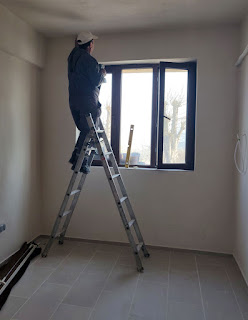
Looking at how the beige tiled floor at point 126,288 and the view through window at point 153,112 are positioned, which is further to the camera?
the view through window at point 153,112

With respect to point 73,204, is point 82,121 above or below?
above

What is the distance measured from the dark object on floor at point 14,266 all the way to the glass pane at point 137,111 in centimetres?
152

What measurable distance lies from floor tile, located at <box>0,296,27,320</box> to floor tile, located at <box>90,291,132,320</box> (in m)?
0.60

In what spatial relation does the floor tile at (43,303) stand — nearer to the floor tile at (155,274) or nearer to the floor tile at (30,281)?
the floor tile at (30,281)

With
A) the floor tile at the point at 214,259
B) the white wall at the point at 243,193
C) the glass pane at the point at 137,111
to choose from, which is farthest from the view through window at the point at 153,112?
the floor tile at the point at 214,259

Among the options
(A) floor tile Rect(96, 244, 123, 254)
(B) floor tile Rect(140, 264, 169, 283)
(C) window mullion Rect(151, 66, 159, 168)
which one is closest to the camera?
(B) floor tile Rect(140, 264, 169, 283)

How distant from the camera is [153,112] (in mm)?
3498

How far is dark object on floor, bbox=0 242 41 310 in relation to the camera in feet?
7.61

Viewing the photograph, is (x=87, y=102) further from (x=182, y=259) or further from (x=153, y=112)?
(x=182, y=259)

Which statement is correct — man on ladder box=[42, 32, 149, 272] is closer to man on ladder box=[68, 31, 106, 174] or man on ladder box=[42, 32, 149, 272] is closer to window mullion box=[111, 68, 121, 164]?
A: man on ladder box=[68, 31, 106, 174]

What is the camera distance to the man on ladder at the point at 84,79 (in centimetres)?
278

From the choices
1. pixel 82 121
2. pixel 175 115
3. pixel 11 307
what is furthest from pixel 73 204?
pixel 175 115

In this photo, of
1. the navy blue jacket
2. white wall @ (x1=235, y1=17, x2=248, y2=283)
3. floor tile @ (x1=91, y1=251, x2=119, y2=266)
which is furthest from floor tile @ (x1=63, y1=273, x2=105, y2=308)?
the navy blue jacket

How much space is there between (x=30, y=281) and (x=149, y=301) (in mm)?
1106
